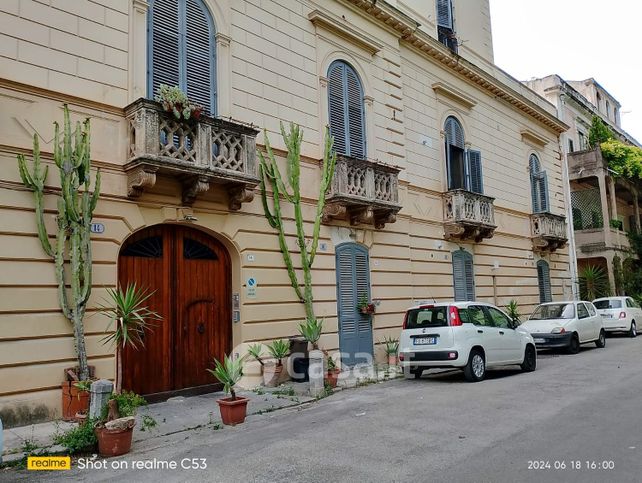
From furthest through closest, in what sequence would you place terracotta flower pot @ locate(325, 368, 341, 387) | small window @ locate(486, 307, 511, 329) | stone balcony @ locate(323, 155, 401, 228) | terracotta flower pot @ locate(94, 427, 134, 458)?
1. stone balcony @ locate(323, 155, 401, 228)
2. small window @ locate(486, 307, 511, 329)
3. terracotta flower pot @ locate(325, 368, 341, 387)
4. terracotta flower pot @ locate(94, 427, 134, 458)

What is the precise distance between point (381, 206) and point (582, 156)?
20167 mm

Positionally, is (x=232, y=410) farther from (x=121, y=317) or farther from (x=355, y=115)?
(x=355, y=115)

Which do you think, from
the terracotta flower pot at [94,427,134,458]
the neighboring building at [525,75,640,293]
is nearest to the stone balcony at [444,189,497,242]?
the neighboring building at [525,75,640,293]

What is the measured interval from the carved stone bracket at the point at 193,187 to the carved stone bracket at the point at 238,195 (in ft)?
2.77

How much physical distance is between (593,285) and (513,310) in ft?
31.3

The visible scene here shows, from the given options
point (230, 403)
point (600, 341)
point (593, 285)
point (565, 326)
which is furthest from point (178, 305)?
point (593, 285)

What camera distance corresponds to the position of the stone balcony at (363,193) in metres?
13.2

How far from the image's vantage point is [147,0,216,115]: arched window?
10500 millimetres

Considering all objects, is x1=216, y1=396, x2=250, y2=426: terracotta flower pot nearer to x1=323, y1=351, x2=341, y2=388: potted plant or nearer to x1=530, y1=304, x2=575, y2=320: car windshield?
x1=323, y1=351, x2=341, y2=388: potted plant

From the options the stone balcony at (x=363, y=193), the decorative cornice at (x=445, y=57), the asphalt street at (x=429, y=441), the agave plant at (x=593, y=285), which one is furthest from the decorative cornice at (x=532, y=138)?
the asphalt street at (x=429, y=441)

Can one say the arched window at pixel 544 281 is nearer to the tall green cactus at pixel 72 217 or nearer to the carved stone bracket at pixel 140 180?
the carved stone bracket at pixel 140 180

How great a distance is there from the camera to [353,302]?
13961 mm

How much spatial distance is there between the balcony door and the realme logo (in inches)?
307

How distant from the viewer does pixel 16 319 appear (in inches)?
320
